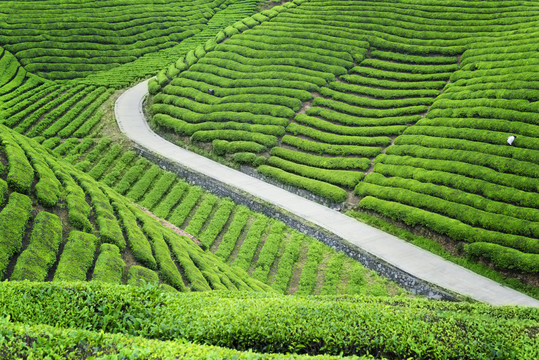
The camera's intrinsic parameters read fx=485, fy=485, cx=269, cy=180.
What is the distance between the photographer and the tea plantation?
1181 cm

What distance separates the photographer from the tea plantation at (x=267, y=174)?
1181 cm

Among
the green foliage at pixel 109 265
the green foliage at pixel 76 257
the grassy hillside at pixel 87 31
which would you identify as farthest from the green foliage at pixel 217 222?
the grassy hillside at pixel 87 31

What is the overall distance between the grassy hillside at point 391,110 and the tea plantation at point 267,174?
0.13m

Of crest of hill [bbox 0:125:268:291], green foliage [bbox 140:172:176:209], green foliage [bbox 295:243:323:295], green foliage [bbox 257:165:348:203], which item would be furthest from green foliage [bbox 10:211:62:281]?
green foliage [bbox 257:165:348:203]

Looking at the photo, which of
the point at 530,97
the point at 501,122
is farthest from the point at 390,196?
the point at 530,97

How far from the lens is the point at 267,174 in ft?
100.0

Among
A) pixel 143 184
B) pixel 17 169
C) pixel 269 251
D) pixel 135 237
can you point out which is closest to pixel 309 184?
pixel 269 251

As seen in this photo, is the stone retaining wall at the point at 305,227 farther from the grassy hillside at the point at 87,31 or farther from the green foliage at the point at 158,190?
the grassy hillside at the point at 87,31

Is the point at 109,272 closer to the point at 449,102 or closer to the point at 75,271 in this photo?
the point at 75,271

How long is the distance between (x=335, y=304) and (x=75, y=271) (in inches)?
351

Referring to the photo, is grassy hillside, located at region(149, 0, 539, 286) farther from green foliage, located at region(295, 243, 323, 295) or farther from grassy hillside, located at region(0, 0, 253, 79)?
grassy hillside, located at region(0, 0, 253, 79)

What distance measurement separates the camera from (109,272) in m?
16.8

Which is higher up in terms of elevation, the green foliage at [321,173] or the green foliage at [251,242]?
the green foliage at [321,173]

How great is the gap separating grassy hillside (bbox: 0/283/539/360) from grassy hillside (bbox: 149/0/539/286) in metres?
10.8
